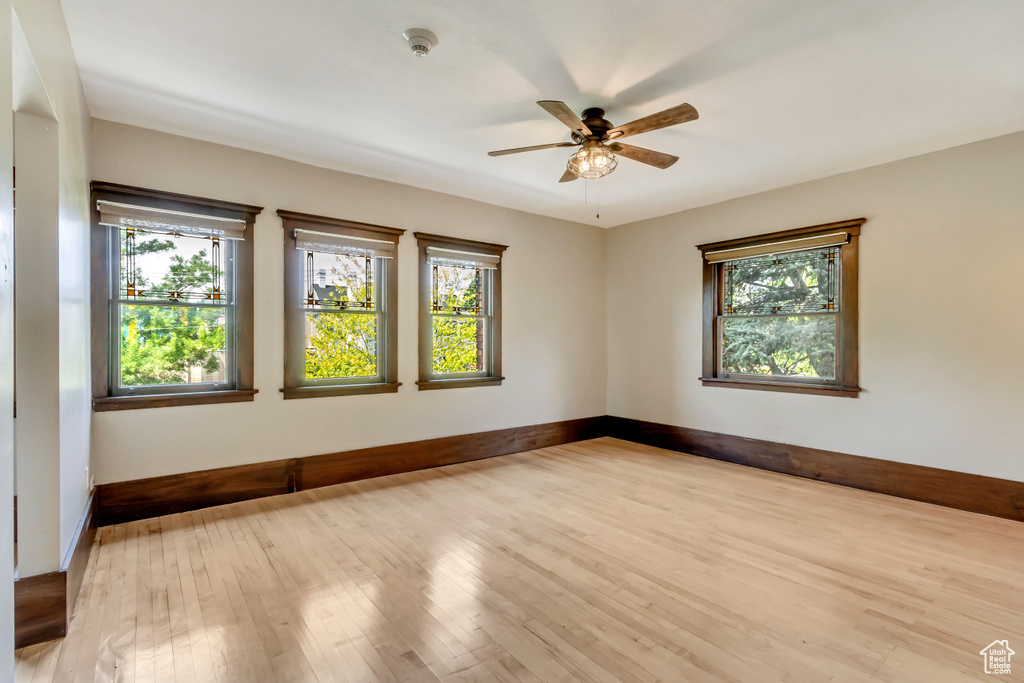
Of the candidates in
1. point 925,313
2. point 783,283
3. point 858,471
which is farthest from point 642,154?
point 858,471

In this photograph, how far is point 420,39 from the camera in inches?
98.8

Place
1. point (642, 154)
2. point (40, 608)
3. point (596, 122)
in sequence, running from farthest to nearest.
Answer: point (642, 154) < point (596, 122) < point (40, 608)

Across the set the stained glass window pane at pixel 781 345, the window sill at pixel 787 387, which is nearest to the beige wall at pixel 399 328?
the window sill at pixel 787 387

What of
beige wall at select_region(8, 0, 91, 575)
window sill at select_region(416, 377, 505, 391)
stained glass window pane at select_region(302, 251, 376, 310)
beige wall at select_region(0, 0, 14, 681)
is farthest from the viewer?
window sill at select_region(416, 377, 505, 391)

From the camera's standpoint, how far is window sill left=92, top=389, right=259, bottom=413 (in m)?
3.50

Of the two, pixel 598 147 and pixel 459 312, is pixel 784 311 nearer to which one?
pixel 598 147

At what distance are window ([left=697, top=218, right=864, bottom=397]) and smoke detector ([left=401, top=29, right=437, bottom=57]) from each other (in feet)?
13.0

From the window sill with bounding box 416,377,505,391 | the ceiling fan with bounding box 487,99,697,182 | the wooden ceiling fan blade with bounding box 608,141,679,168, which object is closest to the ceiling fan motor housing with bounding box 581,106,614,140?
the ceiling fan with bounding box 487,99,697,182

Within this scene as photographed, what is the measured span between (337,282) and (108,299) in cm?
167

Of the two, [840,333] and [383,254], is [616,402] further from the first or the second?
[383,254]

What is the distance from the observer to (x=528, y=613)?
7.82ft

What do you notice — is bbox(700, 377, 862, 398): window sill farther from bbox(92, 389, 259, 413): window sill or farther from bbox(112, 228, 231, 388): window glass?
bbox(112, 228, 231, 388): window glass

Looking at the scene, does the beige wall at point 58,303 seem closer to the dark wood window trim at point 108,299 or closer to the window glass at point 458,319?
the dark wood window trim at point 108,299

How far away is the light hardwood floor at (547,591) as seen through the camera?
2.02 m
